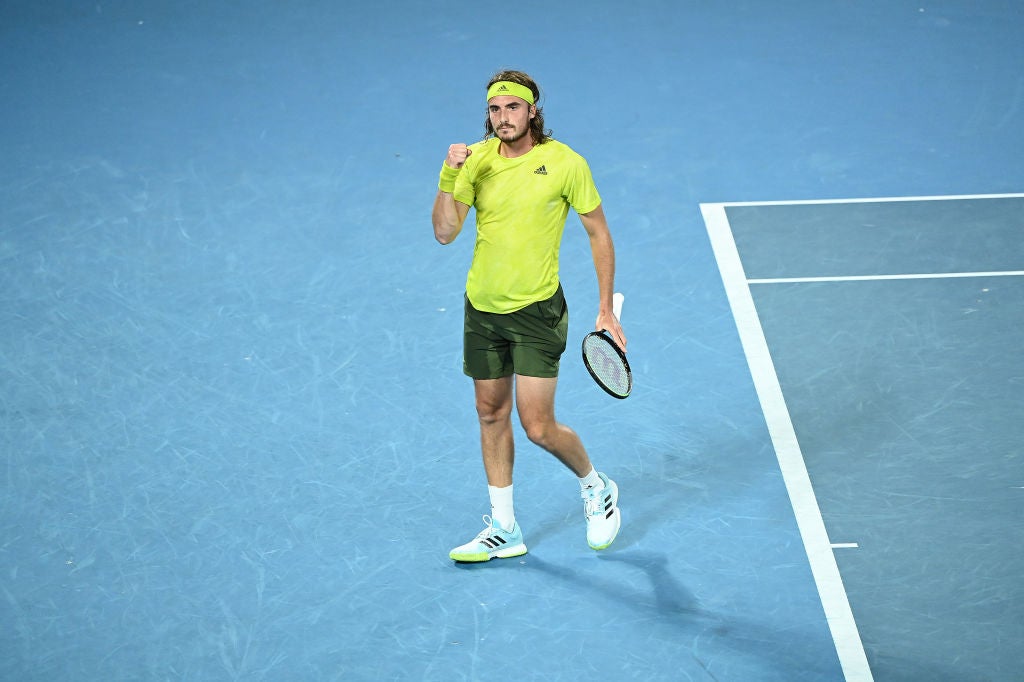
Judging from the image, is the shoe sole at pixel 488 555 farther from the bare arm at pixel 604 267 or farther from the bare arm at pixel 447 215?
the bare arm at pixel 447 215

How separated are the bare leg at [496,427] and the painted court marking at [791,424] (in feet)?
4.42

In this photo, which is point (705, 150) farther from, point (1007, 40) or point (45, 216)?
point (45, 216)

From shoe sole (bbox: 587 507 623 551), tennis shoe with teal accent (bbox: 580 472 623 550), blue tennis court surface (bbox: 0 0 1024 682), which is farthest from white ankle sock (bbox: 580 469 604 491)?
blue tennis court surface (bbox: 0 0 1024 682)

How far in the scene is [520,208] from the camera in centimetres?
493

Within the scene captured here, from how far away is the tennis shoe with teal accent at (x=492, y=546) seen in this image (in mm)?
5395

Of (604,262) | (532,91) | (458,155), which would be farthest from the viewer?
(604,262)

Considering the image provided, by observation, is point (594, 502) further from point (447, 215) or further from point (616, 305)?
point (447, 215)

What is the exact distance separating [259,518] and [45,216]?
3371 millimetres

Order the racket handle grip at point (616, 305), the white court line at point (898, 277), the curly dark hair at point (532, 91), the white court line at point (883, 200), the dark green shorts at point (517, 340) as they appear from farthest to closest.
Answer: the white court line at point (883, 200), the white court line at point (898, 277), the racket handle grip at point (616, 305), the dark green shorts at point (517, 340), the curly dark hair at point (532, 91)

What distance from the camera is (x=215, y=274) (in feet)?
24.5

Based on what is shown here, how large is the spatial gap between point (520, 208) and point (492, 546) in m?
1.49

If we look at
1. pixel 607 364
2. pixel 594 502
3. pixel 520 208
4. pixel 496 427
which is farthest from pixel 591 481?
pixel 520 208

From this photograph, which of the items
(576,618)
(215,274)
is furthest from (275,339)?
(576,618)

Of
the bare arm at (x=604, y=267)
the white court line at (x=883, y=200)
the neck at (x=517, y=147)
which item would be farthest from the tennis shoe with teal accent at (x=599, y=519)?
the white court line at (x=883, y=200)
